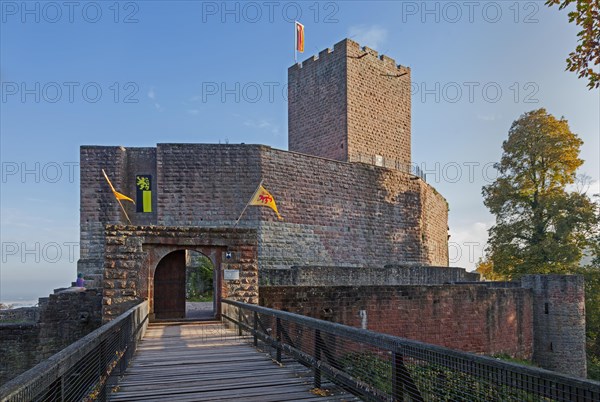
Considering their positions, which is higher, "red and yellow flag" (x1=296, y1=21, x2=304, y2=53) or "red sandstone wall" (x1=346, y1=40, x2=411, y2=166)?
"red and yellow flag" (x1=296, y1=21, x2=304, y2=53)

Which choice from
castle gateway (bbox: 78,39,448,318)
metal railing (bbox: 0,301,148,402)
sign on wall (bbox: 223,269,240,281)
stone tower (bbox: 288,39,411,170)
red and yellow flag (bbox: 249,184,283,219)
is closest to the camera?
metal railing (bbox: 0,301,148,402)

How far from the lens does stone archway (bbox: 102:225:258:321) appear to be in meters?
9.36

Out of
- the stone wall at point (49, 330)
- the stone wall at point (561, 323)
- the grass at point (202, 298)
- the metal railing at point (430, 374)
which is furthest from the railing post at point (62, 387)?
the stone wall at point (561, 323)

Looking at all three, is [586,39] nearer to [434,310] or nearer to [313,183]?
[434,310]

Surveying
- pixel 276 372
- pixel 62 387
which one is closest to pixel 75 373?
pixel 62 387

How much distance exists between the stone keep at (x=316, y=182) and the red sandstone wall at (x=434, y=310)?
9.82ft

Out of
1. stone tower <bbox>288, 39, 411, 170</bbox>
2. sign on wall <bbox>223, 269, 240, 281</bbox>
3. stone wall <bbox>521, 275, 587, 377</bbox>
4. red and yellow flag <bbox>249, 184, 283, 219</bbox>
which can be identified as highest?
stone tower <bbox>288, 39, 411, 170</bbox>

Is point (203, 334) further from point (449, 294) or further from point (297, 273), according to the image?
point (449, 294)

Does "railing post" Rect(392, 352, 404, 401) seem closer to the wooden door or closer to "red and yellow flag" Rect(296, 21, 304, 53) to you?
the wooden door

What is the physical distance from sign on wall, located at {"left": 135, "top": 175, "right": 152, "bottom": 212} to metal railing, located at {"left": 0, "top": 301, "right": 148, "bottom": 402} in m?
14.7

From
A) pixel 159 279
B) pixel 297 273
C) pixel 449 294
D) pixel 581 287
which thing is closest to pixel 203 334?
pixel 159 279

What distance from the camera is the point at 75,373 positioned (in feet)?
10.1

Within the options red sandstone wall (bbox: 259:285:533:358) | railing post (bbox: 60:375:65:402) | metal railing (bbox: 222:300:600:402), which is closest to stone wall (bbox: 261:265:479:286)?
red sandstone wall (bbox: 259:285:533:358)

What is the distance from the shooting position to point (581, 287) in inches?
698
